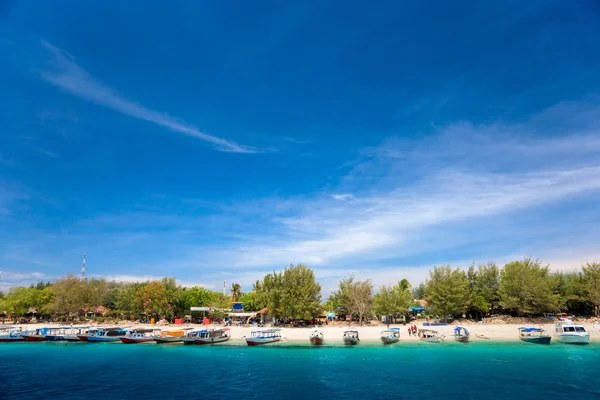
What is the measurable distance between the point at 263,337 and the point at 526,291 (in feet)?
179

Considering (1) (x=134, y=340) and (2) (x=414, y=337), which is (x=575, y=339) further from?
(1) (x=134, y=340)

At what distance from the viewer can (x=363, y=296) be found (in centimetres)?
7456

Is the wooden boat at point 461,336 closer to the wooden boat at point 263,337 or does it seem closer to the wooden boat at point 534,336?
the wooden boat at point 534,336

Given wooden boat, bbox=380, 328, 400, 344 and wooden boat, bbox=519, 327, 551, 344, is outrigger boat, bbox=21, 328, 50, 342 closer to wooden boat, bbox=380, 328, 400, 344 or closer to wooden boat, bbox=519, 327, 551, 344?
wooden boat, bbox=380, 328, 400, 344

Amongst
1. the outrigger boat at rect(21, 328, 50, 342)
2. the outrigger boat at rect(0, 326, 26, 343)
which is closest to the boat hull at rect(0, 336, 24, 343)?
the outrigger boat at rect(0, 326, 26, 343)

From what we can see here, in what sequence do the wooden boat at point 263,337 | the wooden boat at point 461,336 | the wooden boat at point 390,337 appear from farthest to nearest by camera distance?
the wooden boat at point 263,337 < the wooden boat at point 461,336 < the wooden boat at point 390,337

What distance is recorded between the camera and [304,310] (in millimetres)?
68375

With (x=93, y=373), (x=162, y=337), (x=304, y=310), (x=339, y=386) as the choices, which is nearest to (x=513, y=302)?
(x=304, y=310)

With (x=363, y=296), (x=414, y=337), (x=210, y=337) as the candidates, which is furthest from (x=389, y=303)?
(x=210, y=337)

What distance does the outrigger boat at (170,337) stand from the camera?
203ft

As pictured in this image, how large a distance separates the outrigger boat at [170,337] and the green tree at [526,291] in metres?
66.1

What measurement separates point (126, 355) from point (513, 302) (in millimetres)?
72647

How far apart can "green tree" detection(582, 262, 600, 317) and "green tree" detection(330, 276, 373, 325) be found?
4628cm

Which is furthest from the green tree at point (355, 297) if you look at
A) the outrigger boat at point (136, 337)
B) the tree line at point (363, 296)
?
the outrigger boat at point (136, 337)
